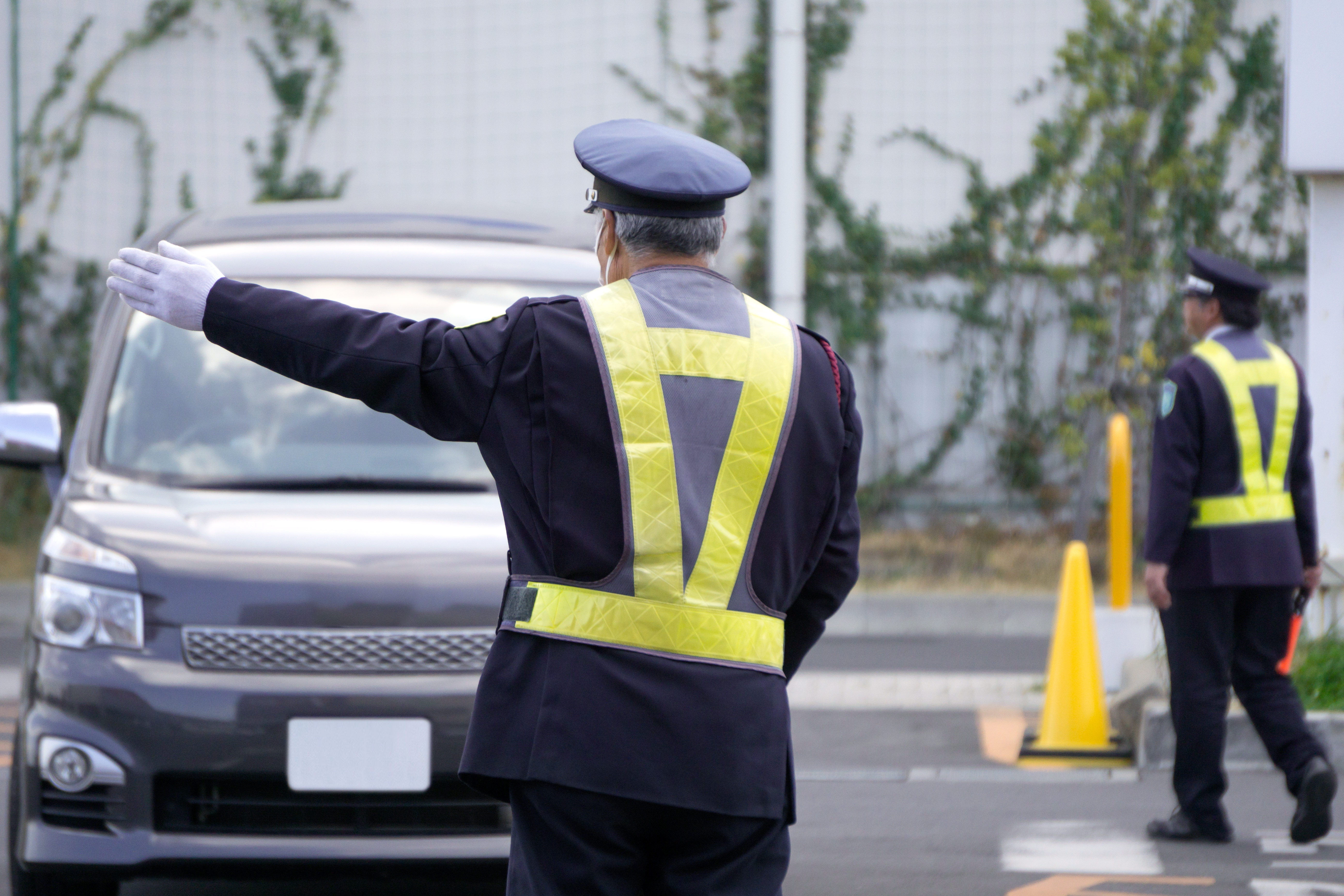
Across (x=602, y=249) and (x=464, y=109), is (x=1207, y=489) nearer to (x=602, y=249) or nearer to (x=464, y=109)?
(x=602, y=249)

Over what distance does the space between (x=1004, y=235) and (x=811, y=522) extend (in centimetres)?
967

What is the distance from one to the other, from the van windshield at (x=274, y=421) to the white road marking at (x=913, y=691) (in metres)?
3.27

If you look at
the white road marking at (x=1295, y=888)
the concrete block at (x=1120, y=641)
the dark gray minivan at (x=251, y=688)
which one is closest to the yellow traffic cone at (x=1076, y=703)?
the concrete block at (x=1120, y=641)

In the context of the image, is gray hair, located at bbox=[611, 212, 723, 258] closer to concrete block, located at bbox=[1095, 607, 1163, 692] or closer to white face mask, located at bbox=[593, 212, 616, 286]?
white face mask, located at bbox=[593, 212, 616, 286]

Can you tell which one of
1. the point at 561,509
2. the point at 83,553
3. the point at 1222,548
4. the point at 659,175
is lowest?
the point at 1222,548

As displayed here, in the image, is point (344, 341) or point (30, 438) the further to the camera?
point (30, 438)

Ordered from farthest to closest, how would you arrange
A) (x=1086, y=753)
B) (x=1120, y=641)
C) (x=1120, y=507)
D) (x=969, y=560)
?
(x=969, y=560) → (x=1120, y=641) → (x=1120, y=507) → (x=1086, y=753)

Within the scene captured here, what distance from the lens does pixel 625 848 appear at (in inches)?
87.6

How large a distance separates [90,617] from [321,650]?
0.54m

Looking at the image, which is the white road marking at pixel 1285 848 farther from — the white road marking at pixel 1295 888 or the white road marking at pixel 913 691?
the white road marking at pixel 913 691

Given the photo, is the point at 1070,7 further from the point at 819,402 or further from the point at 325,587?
the point at 819,402

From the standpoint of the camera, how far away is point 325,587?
3.75m

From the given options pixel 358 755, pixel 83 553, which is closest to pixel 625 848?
pixel 358 755

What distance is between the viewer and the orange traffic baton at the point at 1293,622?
203 inches
